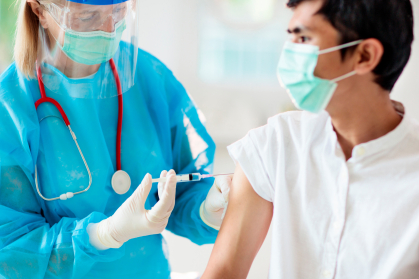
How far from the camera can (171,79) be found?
1496mm

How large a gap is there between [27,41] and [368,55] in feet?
3.43

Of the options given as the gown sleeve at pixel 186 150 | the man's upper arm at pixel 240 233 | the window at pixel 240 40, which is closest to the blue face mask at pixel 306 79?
the man's upper arm at pixel 240 233

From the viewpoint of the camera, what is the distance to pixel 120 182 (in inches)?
51.3

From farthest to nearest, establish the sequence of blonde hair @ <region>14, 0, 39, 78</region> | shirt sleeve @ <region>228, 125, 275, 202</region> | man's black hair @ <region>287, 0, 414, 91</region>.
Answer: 1. blonde hair @ <region>14, 0, 39, 78</region>
2. shirt sleeve @ <region>228, 125, 275, 202</region>
3. man's black hair @ <region>287, 0, 414, 91</region>

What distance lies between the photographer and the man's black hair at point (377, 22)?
37.6 inches

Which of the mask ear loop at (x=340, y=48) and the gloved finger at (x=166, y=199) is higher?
the mask ear loop at (x=340, y=48)

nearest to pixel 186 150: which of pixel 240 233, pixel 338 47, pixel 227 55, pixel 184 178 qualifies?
pixel 184 178

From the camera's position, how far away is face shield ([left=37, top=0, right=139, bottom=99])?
3.80ft

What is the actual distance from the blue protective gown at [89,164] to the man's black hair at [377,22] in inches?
26.8

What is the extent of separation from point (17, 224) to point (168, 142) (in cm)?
57

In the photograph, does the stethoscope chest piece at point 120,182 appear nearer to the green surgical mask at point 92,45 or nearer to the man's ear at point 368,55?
the green surgical mask at point 92,45

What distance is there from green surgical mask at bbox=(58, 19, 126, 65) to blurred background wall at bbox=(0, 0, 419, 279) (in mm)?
2879

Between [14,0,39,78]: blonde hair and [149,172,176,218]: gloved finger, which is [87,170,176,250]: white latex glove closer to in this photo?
[149,172,176,218]: gloved finger

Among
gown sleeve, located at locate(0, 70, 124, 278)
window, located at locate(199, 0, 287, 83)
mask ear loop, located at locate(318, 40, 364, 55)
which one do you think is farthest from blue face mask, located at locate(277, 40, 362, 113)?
window, located at locate(199, 0, 287, 83)
